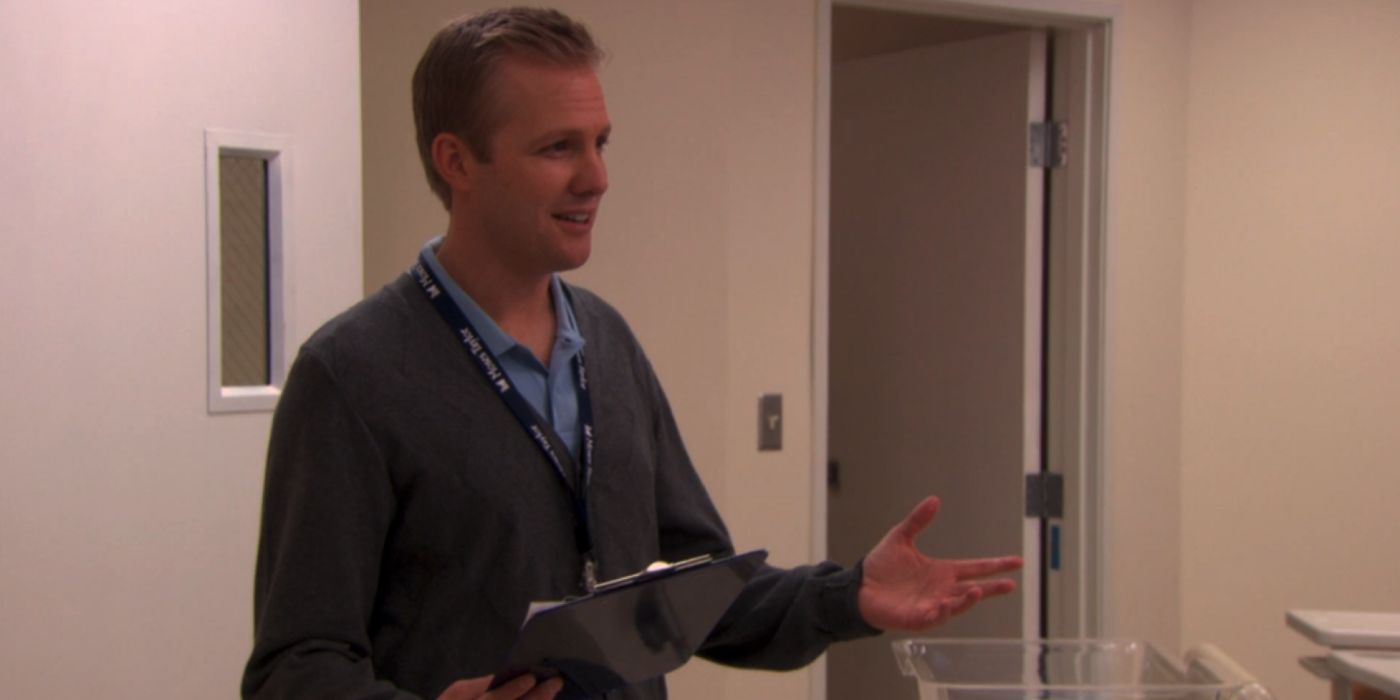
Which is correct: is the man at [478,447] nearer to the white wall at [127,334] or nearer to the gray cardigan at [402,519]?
the gray cardigan at [402,519]

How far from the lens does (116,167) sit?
1.87 meters

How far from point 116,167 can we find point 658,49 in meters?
1.26

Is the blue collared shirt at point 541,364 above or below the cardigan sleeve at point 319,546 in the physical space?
above

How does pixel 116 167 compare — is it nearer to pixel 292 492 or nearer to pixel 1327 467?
pixel 292 492

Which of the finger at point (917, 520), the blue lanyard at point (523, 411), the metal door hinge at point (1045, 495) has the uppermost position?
the blue lanyard at point (523, 411)

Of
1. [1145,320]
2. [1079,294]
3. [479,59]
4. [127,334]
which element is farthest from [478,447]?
[1145,320]

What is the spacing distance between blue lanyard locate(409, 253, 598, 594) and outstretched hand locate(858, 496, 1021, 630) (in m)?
0.33

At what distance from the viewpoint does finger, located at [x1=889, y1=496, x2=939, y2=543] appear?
151 centimetres

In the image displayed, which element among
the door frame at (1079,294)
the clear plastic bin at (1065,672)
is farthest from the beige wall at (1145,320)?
the clear plastic bin at (1065,672)

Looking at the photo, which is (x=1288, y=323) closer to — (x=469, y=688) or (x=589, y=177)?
(x=589, y=177)

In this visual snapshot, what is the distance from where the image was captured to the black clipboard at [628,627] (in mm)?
1177

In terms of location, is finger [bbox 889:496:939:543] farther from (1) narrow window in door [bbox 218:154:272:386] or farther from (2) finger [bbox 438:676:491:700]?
(1) narrow window in door [bbox 218:154:272:386]

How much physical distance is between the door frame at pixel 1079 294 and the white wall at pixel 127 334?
168 centimetres

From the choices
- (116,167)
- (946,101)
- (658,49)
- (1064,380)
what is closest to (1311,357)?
(1064,380)
